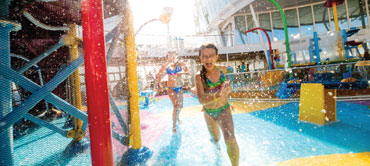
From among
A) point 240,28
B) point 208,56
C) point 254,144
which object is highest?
point 240,28

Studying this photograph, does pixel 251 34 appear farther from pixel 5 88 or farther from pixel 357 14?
pixel 5 88

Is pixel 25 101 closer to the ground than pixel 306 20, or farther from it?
closer to the ground

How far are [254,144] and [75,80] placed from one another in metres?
3.75

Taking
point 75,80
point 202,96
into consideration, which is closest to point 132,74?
point 202,96

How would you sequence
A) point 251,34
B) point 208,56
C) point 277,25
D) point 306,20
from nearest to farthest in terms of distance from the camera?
point 208,56, point 306,20, point 277,25, point 251,34

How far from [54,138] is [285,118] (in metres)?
6.15

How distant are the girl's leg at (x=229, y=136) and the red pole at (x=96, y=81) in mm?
1689

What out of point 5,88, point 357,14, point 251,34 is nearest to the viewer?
point 5,88

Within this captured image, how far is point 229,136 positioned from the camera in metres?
2.16

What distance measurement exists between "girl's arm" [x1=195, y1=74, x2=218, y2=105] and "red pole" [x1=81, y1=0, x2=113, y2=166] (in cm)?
158

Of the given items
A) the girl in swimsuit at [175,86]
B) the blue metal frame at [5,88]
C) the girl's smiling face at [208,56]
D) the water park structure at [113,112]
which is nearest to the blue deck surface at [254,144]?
the water park structure at [113,112]

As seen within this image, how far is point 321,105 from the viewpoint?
12.3 feet

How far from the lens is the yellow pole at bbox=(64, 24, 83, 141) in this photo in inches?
114

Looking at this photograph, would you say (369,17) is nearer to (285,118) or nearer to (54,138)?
(285,118)
